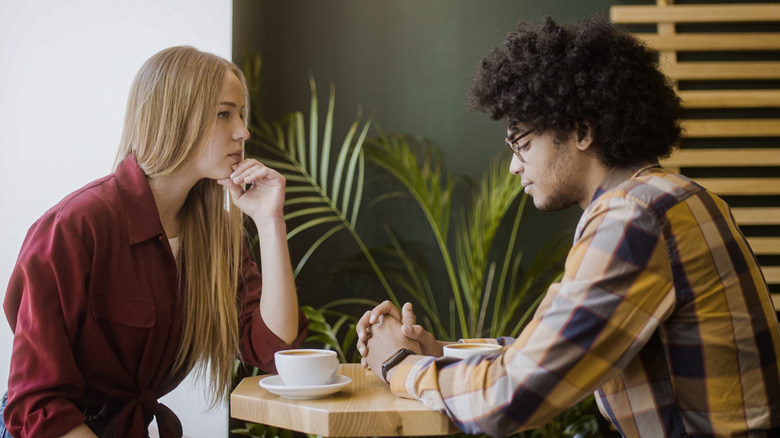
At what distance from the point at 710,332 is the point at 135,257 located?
4.06 feet

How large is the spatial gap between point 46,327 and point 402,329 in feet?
2.39

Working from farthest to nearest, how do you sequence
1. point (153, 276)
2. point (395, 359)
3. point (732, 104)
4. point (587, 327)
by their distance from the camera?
1. point (732, 104)
2. point (153, 276)
3. point (395, 359)
4. point (587, 327)

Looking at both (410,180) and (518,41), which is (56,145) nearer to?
(410,180)

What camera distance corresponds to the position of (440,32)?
10.8ft

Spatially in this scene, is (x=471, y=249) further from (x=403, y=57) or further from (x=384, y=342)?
(x=384, y=342)

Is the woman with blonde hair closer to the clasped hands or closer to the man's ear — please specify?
the clasped hands

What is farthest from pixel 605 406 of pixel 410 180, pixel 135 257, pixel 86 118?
pixel 86 118

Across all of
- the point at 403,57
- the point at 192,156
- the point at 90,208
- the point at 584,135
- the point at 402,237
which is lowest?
the point at 402,237

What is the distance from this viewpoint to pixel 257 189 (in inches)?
74.0

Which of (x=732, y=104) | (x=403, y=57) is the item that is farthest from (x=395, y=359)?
(x=732, y=104)

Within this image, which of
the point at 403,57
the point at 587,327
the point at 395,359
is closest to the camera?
the point at 587,327

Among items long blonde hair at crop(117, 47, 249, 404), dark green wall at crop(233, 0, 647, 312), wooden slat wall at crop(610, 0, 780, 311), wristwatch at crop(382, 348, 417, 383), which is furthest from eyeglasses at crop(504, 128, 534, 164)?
wooden slat wall at crop(610, 0, 780, 311)

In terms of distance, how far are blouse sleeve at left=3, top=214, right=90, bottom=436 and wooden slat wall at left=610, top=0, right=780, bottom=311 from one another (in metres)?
2.58

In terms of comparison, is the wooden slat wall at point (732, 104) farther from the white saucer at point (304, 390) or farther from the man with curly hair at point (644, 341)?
the white saucer at point (304, 390)
